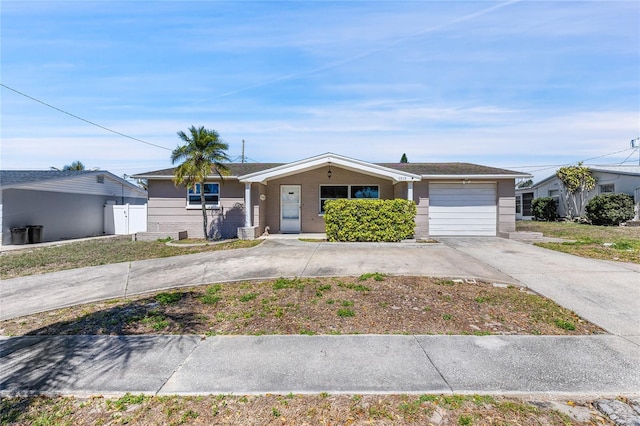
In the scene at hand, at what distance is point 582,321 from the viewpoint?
4730 millimetres

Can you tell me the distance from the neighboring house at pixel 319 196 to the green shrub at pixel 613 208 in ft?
30.9

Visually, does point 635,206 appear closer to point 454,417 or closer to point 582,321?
point 582,321

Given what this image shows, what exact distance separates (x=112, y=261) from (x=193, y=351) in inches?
283

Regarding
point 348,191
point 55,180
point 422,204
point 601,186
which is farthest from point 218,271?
point 601,186

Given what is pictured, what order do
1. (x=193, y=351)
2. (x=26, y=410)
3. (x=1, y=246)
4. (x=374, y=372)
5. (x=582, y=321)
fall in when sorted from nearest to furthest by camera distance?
(x=26, y=410)
(x=374, y=372)
(x=193, y=351)
(x=582, y=321)
(x=1, y=246)

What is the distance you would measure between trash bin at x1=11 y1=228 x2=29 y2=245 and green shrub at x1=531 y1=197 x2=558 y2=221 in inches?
1227

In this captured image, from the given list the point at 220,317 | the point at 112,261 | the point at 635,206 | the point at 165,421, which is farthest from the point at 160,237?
the point at 635,206

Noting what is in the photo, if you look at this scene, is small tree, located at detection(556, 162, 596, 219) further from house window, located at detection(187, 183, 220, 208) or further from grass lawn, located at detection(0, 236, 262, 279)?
house window, located at detection(187, 183, 220, 208)

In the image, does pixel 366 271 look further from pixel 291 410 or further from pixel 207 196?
pixel 207 196

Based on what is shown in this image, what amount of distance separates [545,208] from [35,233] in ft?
102

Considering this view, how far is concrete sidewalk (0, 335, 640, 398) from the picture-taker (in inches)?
123

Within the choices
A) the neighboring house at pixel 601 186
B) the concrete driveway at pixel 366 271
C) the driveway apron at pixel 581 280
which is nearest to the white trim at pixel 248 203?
the concrete driveway at pixel 366 271

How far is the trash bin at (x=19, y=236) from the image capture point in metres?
14.5

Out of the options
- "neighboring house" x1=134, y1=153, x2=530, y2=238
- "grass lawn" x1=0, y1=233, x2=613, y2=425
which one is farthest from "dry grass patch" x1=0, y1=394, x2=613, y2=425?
"neighboring house" x1=134, y1=153, x2=530, y2=238
